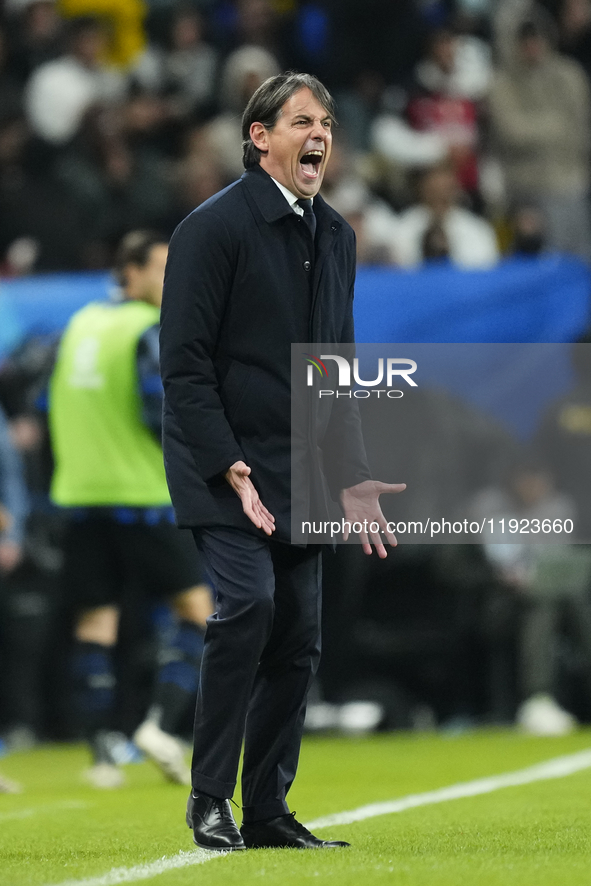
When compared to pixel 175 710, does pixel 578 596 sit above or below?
above

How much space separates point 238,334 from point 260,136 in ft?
1.87

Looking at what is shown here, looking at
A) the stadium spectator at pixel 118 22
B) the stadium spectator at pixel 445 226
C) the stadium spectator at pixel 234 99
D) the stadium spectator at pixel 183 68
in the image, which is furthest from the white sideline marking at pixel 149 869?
the stadium spectator at pixel 118 22

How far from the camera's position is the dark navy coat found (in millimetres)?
4301

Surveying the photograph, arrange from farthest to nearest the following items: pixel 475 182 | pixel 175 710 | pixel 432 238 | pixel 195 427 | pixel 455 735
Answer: pixel 475 182 → pixel 432 238 → pixel 455 735 → pixel 175 710 → pixel 195 427

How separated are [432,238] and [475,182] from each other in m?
1.75

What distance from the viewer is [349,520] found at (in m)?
4.56

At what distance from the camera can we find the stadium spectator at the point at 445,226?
37.6 feet

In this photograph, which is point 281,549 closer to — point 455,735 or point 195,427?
point 195,427

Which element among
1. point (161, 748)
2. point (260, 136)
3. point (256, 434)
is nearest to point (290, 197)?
point (260, 136)

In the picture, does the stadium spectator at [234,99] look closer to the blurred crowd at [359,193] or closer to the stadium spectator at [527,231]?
the blurred crowd at [359,193]

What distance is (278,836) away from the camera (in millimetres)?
4453

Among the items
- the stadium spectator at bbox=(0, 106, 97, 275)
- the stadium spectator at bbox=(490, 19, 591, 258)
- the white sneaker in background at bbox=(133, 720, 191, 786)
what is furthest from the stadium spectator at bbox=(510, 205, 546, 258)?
the white sneaker in background at bbox=(133, 720, 191, 786)

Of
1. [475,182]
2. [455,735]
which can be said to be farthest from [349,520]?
[475,182]

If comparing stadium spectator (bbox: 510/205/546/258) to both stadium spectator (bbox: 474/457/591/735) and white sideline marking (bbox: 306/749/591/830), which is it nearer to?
stadium spectator (bbox: 474/457/591/735)
